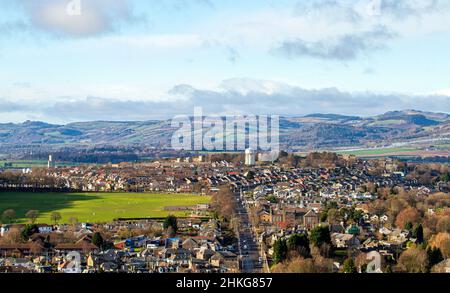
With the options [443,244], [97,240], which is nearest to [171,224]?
[97,240]

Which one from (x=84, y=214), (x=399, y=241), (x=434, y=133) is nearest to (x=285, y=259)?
(x=399, y=241)

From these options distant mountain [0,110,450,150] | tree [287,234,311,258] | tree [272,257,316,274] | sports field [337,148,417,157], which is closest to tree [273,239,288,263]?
tree [287,234,311,258]

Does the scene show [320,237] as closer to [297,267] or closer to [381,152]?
[297,267]

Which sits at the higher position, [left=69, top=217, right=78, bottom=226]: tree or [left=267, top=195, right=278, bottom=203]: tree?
[left=69, top=217, right=78, bottom=226]: tree

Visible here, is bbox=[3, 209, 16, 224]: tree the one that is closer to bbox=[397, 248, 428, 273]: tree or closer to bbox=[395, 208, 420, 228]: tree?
bbox=[395, 208, 420, 228]: tree

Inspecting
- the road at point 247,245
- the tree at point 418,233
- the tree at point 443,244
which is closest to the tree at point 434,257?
the tree at point 443,244

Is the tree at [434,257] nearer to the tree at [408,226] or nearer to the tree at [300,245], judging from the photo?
the tree at [300,245]
